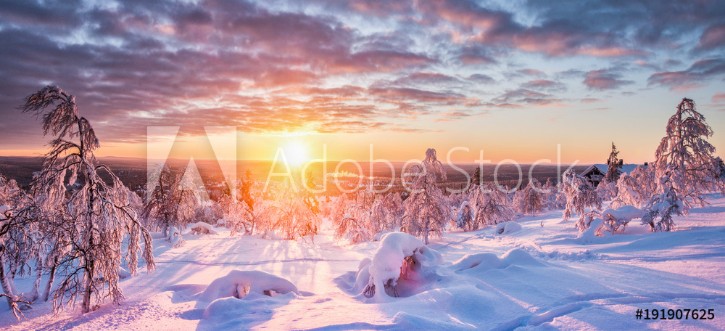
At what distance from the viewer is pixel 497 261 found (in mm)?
13258

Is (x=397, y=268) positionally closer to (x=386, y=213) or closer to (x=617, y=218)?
(x=617, y=218)

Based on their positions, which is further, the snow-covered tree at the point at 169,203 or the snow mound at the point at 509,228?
the snow-covered tree at the point at 169,203

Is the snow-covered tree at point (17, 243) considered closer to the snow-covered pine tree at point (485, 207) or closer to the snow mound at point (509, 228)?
the snow mound at point (509, 228)

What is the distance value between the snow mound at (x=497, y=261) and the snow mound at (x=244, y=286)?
7259 millimetres

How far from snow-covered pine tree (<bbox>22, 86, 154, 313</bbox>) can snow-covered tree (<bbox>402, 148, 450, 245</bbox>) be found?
21.1 metres

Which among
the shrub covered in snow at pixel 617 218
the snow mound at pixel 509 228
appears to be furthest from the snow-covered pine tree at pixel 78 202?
the snow mound at pixel 509 228

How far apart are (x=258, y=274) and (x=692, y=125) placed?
22.5m

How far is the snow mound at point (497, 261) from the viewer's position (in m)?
13.0

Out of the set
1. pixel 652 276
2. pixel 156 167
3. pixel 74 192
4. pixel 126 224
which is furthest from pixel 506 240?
pixel 156 167

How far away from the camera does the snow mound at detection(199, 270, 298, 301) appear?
40.8ft

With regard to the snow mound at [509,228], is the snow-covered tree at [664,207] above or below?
above

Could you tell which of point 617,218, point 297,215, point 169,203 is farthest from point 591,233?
point 169,203

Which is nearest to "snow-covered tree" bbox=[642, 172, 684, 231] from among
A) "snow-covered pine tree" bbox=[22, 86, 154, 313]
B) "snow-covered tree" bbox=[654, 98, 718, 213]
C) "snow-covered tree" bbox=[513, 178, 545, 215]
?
"snow-covered tree" bbox=[654, 98, 718, 213]

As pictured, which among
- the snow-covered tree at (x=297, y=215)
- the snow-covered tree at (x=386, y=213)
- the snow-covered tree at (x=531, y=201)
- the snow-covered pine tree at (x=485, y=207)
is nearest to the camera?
the snow-covered tree at (x=297, y=215)
